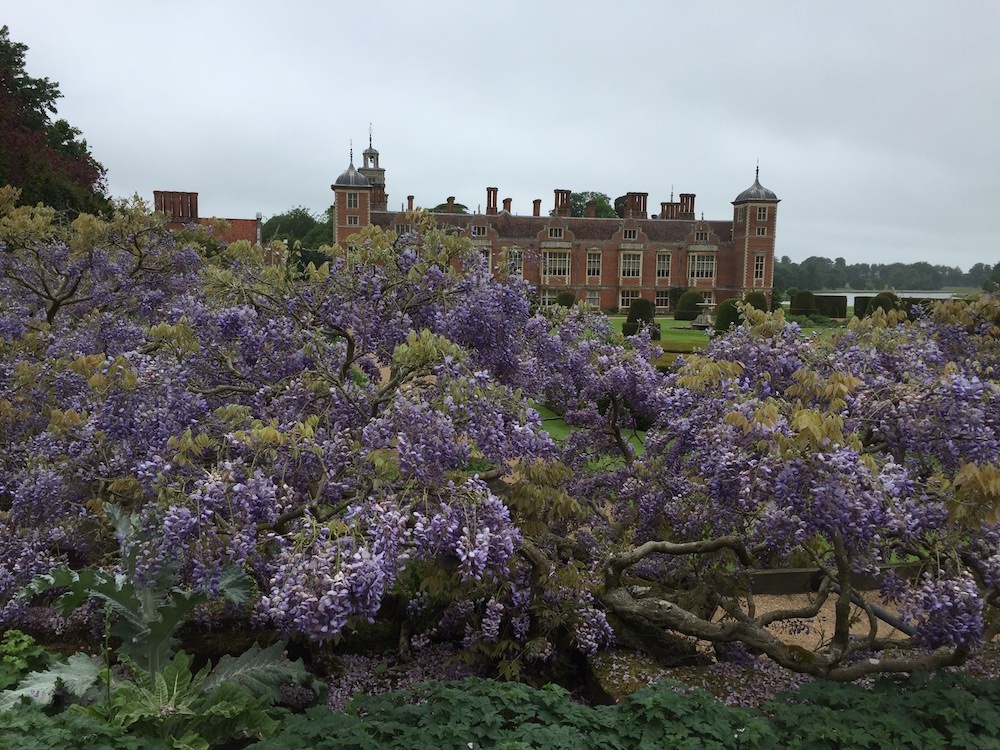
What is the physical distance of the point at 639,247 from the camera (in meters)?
55.9

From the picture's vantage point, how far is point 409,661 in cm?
552

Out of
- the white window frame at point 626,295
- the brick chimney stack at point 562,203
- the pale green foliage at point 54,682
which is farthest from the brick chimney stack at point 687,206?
the pale green foliage at point 54,682

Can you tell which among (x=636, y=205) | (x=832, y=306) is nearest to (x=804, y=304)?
(x=832, y=306)

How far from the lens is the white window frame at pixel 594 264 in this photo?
183ft

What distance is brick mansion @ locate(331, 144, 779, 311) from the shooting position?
54938mm

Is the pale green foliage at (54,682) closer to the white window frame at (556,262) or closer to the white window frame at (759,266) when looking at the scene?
the white window frame at (556,262)

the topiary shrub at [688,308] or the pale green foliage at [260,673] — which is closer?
the pale green foliage at [260,673]

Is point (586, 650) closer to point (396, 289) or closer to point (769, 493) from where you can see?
point (769, 493)

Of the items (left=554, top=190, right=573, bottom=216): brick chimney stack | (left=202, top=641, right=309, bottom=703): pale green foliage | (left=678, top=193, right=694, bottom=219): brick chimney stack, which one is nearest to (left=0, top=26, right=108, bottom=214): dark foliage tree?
(left=202, top=641, right=309, bottom=703): pale green foliage

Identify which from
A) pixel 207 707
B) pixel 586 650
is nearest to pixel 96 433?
pixel 207 707

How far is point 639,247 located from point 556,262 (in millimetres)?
6598

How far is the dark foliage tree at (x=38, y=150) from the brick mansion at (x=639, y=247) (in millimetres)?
25599

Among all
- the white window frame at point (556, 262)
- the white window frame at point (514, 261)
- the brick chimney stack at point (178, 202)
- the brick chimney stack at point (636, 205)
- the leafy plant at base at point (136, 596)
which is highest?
the brick chimney stack at point (636, 205)

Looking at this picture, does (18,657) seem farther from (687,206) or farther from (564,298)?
(687,206)
